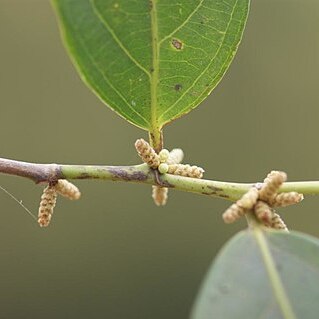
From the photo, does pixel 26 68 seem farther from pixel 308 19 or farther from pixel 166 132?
pixel 308 19

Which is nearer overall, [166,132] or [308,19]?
[166,132]

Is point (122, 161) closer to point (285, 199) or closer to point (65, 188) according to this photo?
point (65, 188)

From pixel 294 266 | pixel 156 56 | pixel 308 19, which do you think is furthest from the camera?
pixel 308 19

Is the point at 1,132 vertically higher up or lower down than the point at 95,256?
higher up

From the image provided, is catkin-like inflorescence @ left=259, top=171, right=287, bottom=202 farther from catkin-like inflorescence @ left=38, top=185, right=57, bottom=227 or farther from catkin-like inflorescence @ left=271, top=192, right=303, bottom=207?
catkin-like inflorescence @ left=38, top=185, right=57, bottom=227

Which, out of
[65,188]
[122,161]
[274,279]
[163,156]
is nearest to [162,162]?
[163,156]

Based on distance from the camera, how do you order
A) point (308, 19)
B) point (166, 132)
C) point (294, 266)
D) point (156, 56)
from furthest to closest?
point (308, 19) → point (166, 132) → point (156, 56) → point (294, 266)

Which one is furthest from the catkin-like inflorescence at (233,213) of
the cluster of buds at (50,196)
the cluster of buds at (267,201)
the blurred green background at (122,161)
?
the blurred green background at (122,161)

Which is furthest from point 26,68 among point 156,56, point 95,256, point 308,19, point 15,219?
point 156,56
